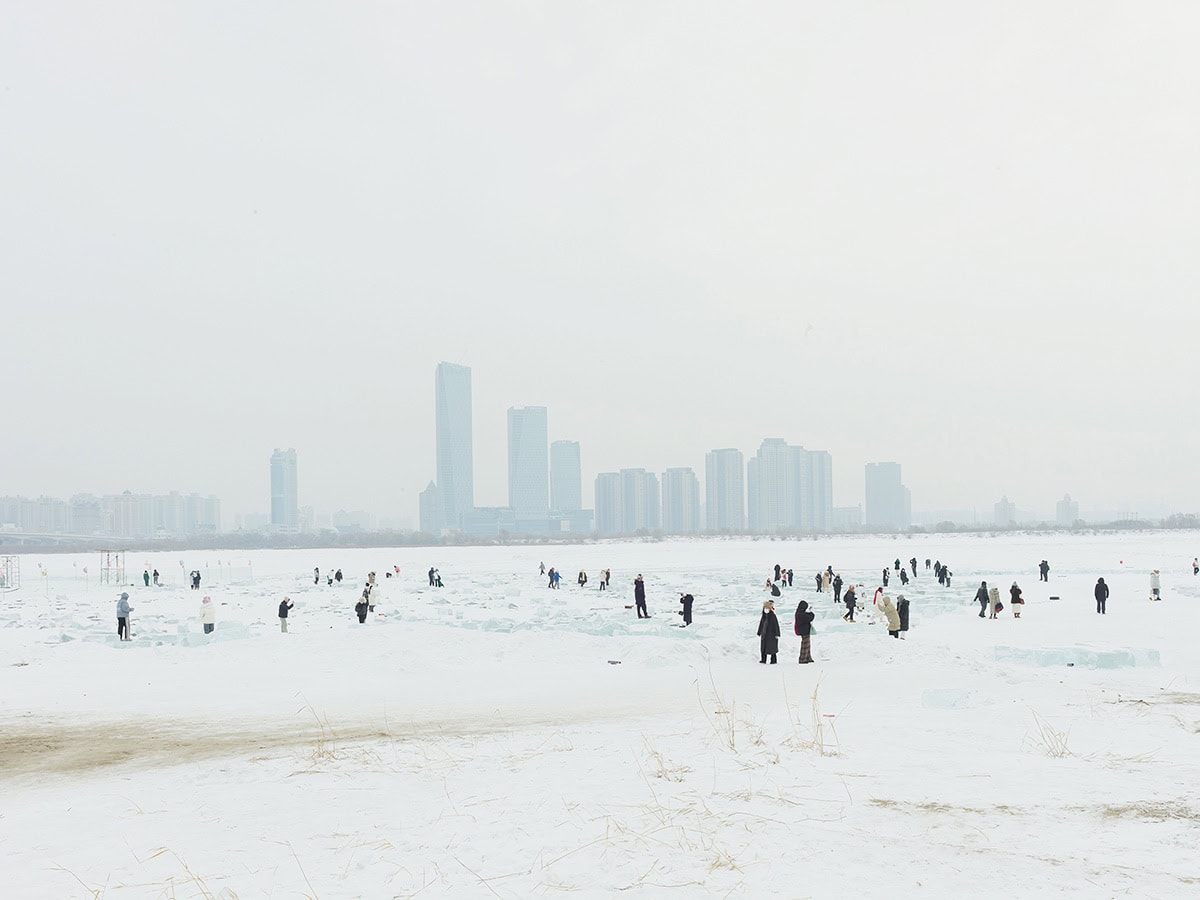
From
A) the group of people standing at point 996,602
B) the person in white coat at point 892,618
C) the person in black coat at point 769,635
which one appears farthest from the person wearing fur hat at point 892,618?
the group of people standing at point 996,602

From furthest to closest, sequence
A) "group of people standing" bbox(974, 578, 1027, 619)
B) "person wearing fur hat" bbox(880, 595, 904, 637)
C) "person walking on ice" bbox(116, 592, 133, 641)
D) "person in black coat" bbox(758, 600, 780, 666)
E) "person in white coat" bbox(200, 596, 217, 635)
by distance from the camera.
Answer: "group of people standing" bbox(974, 578, 1027, 619) < "person in white coat" bbox(200, 596, 217, 635) < "person walking on ice" bbox(116, 592, 133, 641) < "person wearing fur hat" bbox(880, 595, 904, 637) < "person in black coat" bbox(758, 600, 780, 666)

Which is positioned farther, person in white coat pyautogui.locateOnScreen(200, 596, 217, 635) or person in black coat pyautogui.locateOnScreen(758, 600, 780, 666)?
person in white coat pyautogui.locateOnScreen(200, 596, 217, 635)

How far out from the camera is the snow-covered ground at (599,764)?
21.3 ft

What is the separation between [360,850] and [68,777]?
18.0 ft

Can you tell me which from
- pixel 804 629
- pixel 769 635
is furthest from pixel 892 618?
pixel 769 635

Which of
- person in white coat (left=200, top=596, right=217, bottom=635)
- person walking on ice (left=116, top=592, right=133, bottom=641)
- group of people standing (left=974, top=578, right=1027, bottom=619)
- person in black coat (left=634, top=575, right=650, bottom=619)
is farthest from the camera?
person in black coat (left=634, top=575, right=650, bottom=619)

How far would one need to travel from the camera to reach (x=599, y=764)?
9.73m

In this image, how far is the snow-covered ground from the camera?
6492 millimetres

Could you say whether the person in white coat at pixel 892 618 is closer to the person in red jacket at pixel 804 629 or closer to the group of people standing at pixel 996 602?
the person in red jacket at pixel 804 629

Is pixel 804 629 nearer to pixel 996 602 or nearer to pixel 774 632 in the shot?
pixel 774 632

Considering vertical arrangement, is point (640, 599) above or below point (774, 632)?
below

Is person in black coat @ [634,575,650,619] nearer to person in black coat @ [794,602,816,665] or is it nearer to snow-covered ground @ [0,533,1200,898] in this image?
snow-covered ground @ [0,533,1200,898]

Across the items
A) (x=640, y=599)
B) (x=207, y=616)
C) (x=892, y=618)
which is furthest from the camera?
(x=640, y=599)

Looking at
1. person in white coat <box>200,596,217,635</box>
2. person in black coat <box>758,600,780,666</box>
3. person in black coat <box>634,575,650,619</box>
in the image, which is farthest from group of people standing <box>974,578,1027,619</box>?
person in white coat <box>200,596,217,635</box>
